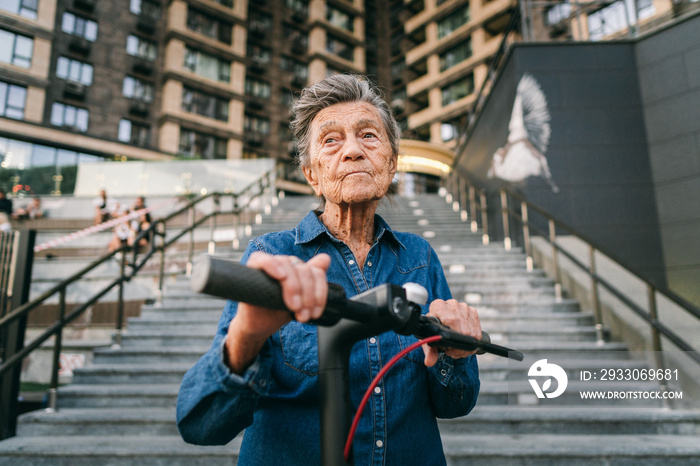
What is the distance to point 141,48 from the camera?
85.7ft

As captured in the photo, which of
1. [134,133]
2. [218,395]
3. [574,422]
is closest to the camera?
[218,395]

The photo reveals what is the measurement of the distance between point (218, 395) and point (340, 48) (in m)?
36.6

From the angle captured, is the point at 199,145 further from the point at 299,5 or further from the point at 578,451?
the point at 578,451

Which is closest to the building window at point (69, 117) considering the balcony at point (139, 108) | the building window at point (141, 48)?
the balcony at point (139, 108)

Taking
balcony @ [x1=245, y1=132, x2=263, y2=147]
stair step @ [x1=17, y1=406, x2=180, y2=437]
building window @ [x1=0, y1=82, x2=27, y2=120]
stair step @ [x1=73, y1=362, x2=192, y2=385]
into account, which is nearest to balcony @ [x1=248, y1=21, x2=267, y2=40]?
balcony @ [x1=245, y1=132, x2=263, y2=147]

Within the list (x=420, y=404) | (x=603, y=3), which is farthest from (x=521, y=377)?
(x=603, y=3)

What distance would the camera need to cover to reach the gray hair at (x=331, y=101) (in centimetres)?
147

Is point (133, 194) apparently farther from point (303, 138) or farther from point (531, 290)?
point (303, 138)

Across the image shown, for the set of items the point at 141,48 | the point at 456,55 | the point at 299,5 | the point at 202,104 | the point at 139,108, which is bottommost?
the point at 139,108

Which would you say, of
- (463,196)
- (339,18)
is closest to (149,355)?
(463,196)

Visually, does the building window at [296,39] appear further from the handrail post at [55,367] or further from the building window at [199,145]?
the handrail post at [55,367]

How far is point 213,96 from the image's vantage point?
27.7 m

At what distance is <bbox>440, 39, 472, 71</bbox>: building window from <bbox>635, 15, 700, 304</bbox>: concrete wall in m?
24.1

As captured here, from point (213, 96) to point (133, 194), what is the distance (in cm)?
1565
